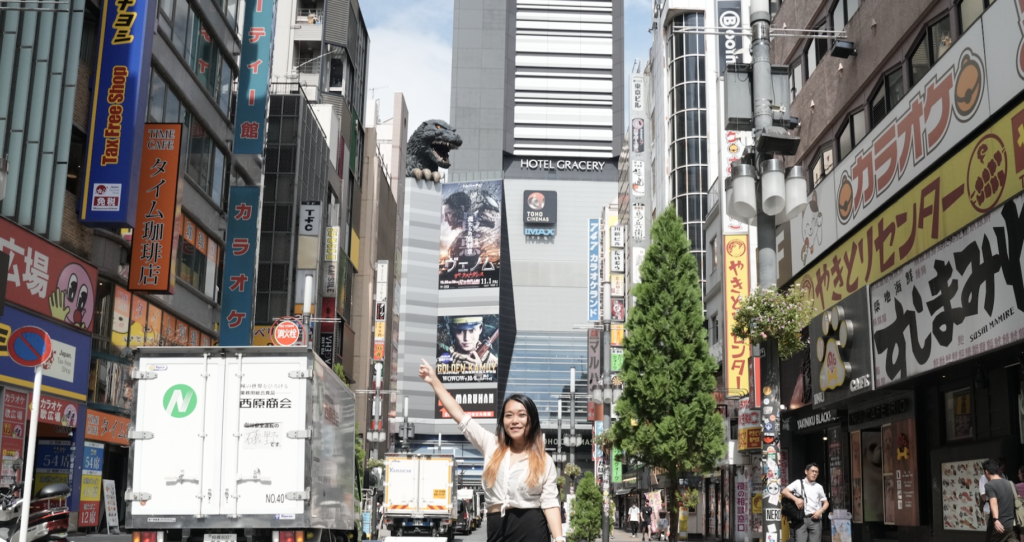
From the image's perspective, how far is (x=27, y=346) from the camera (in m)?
19.7

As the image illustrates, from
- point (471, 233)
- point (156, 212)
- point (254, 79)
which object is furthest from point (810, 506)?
point (471, 233)

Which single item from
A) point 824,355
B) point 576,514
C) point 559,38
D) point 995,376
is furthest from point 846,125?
point 559,38

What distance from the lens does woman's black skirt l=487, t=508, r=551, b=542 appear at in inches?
217

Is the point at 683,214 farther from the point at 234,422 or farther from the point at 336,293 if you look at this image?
the point at 234,422

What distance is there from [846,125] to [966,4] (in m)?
6.66

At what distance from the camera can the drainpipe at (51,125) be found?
2044 centimetres

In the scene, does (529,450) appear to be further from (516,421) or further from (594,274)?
(594,274)

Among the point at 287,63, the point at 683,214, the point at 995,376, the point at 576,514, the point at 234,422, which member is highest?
the point at 287,63

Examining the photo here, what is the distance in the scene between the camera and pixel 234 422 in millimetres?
11758

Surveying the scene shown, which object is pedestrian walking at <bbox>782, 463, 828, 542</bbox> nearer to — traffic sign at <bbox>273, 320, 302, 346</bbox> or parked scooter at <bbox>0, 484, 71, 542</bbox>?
parked scooter at <bbox>0, 484, 71, 542</bbox>

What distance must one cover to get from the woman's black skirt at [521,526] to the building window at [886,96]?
1536cm

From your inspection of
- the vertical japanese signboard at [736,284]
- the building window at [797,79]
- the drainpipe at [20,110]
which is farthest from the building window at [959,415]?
the vertical japanese signboard at [736,284]

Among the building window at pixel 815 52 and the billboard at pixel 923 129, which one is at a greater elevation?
the building window at pixel 815 52

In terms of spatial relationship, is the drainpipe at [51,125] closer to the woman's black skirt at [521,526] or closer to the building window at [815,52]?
the building window at [815,52]
